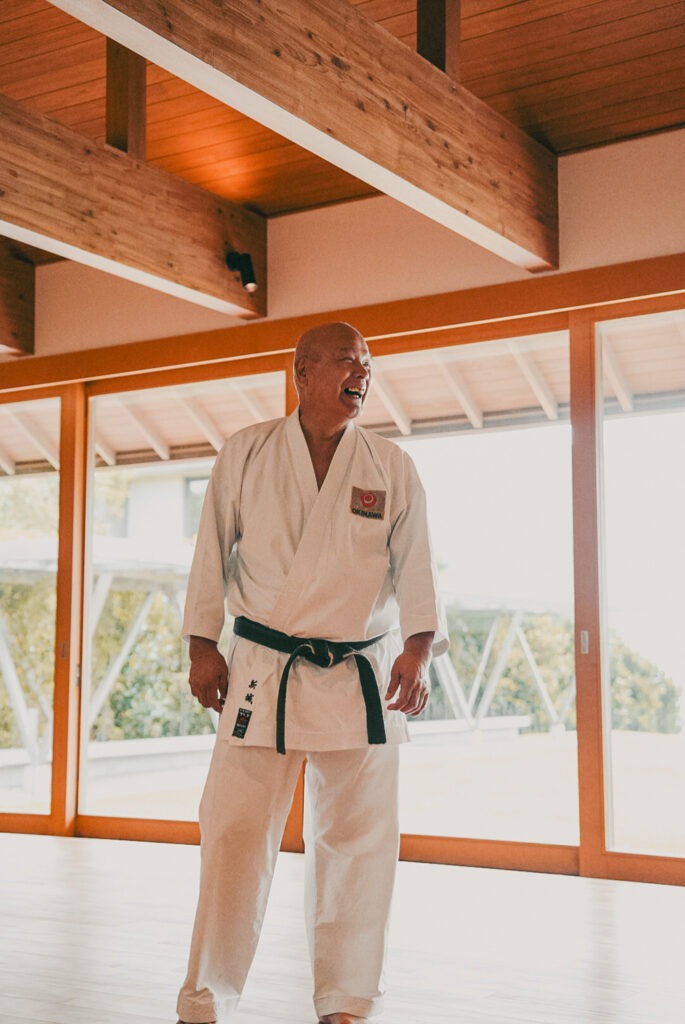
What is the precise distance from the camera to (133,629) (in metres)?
5.42

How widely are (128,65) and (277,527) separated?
2.21m

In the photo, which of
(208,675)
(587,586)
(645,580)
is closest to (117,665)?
(587,586)

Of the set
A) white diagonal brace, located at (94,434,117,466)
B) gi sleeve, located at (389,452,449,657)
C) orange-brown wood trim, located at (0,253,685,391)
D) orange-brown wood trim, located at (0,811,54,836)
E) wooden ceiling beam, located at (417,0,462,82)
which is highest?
wooden ceiling beam, located at (417,0,462,82)

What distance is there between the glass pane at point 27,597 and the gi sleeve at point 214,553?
130 inches

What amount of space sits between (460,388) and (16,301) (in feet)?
7.25

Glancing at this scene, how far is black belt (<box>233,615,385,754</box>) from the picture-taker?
234cm

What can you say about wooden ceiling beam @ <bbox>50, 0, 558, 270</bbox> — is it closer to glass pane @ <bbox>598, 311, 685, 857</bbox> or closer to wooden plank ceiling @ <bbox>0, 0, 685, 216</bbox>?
wooden plank ceiling @ <bbox>0, 0, 685, 216</bbox>

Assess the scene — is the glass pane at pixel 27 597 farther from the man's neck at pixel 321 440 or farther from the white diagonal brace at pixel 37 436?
the man's neck at pixel 321 440

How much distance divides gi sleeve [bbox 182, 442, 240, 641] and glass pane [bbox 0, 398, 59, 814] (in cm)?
331

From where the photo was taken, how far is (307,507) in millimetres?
2449

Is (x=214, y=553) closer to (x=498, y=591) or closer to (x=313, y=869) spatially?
(x=313, y=869)

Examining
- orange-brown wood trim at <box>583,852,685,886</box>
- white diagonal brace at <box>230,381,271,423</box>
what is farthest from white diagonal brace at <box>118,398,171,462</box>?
orange-brown wood trim at <box>583,852,685,886</box>

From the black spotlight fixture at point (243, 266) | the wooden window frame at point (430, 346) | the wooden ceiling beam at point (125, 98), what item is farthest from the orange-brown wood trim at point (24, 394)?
the wooden ceiling beam at point (125, 98)

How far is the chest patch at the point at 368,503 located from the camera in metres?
2.45
